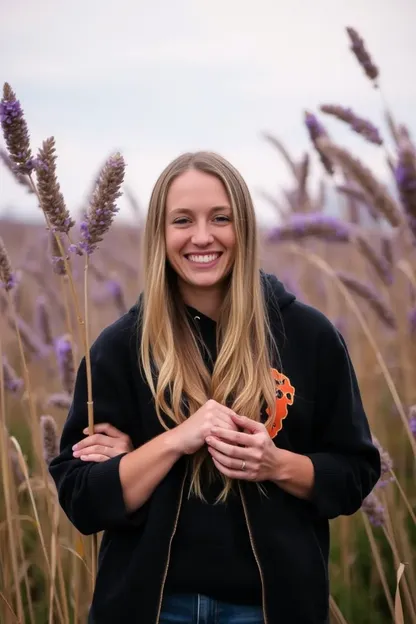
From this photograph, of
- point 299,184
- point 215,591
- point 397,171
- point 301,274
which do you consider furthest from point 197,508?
point 301,274

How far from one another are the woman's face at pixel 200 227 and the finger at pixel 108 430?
12.3 inches

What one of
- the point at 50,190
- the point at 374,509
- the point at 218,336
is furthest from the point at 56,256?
the point at 374,509

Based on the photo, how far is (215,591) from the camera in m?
1.43

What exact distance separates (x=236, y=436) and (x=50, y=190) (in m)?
0.52

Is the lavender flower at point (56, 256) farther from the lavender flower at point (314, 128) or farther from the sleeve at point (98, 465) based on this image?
the lavender flower at point (314, 128)

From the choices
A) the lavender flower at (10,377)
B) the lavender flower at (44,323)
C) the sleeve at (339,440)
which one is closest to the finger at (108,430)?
the sleeve at (339,440)

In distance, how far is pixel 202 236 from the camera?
4.86 ft

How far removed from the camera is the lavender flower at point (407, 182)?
4.65 ft

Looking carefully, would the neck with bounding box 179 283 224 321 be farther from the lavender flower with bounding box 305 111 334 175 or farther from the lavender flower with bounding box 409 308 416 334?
the lavender flower with bounding box 409 308 416 334

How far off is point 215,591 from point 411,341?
1.29m

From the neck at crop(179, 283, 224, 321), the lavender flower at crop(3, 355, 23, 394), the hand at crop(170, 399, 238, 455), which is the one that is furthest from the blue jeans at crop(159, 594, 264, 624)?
the lavender flower at crop(3, 355, 23, 394)

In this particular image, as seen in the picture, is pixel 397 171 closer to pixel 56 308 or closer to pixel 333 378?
pixel 333 378

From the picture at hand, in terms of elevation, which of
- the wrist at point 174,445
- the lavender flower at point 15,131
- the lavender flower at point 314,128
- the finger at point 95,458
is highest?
the lavender flower at point 314,128

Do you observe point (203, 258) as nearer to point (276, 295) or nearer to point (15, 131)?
point (276, 295)
